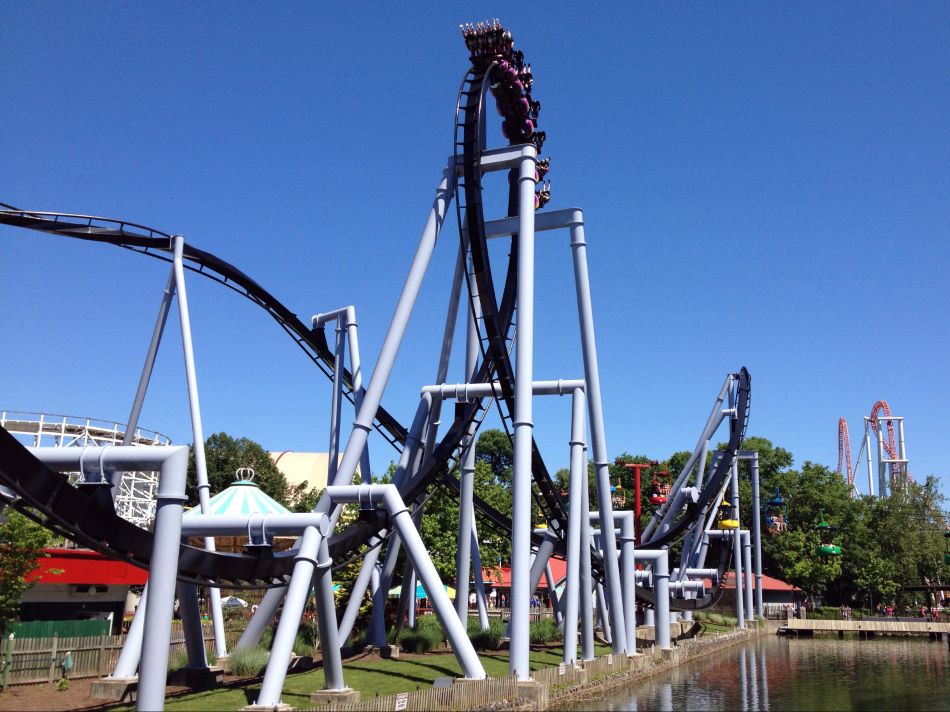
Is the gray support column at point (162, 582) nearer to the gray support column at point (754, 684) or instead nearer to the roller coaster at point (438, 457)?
the roller coaster at point (438, 457)

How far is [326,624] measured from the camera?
19.4 meters

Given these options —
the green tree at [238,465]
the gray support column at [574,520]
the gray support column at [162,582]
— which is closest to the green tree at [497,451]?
the green tree at [238,465]

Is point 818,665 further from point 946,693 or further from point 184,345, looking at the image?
point 184,345

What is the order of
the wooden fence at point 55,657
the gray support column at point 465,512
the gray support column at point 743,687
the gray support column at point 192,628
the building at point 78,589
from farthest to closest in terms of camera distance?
the building at point 78,589 → the gray support column at point 465,512 → the gray support column at point 743,687 → the wooden fence at point 55,657 → the gray support column at point 192,628

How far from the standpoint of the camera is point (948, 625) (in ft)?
190

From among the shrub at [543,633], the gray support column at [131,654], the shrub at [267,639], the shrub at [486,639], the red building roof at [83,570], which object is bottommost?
the shrub at [543,633]

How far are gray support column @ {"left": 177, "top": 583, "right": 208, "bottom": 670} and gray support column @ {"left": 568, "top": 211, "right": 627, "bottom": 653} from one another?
1393 cm

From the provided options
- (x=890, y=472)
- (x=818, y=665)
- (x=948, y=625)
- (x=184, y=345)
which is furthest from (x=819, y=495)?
(x=184, y=345)

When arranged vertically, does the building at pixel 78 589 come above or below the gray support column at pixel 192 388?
below

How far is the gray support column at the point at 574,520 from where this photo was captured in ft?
84.9

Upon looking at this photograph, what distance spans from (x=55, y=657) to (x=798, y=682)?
2494 cm

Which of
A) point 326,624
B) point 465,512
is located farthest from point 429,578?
point 465,512

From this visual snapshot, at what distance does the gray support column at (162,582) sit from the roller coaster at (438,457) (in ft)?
0.14

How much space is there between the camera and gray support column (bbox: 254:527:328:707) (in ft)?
54.4
